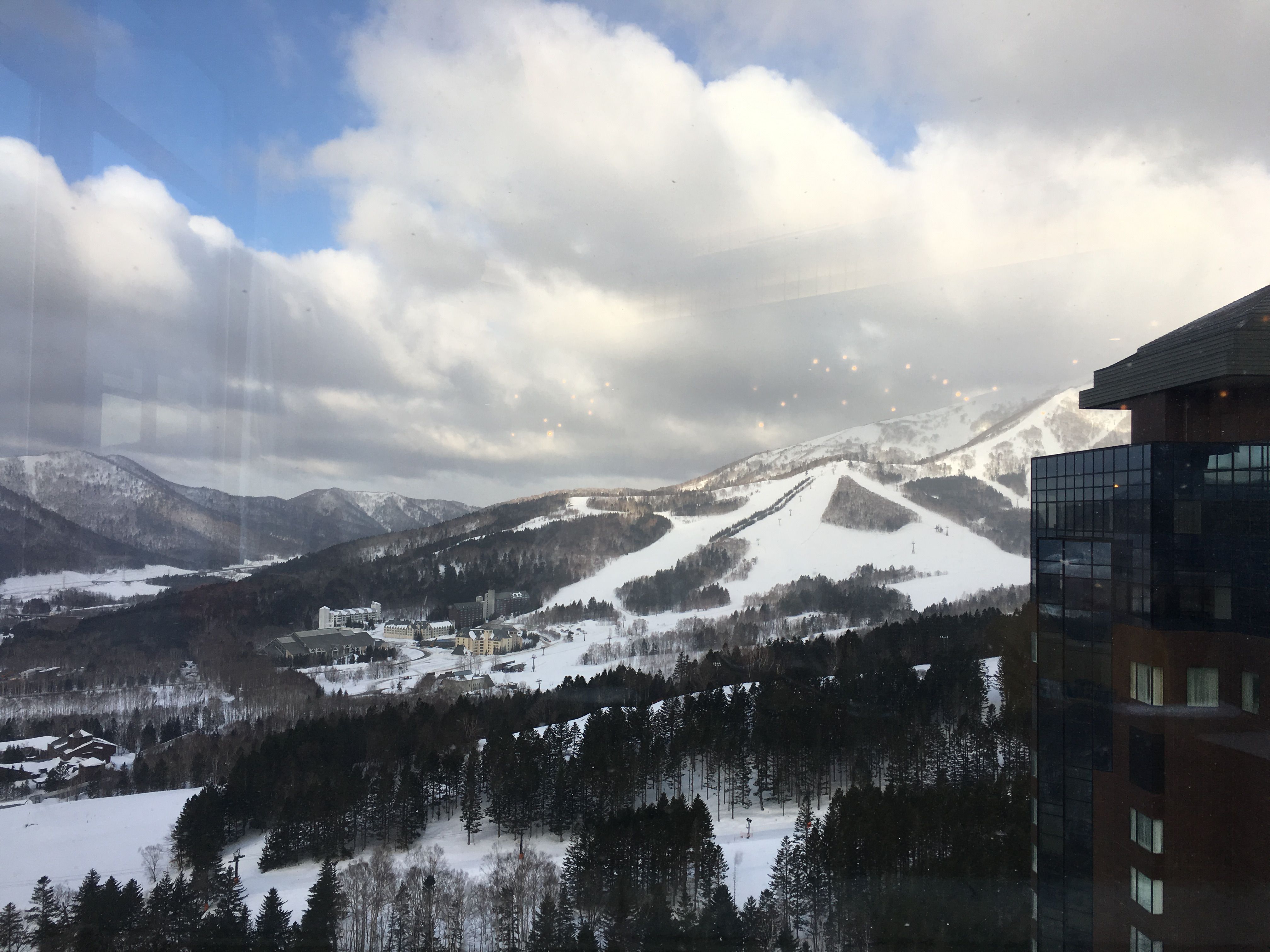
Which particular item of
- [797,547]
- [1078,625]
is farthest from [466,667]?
[1078,625]

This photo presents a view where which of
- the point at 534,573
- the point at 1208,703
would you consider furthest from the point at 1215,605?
the point at 534,573

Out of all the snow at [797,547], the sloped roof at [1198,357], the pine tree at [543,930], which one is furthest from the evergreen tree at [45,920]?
the snow at [797,547]

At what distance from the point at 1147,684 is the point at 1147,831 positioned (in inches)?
32.0

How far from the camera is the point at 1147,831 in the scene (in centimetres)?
307

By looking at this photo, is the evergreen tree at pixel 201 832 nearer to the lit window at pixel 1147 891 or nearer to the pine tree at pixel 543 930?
the pine tree at pixel 543 930

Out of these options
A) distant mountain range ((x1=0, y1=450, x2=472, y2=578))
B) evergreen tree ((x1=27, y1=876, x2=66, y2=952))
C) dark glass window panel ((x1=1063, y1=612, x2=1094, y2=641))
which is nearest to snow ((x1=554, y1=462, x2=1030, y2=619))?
distant mountain range ((x1=0, y1=450, x2=472, y2=578))

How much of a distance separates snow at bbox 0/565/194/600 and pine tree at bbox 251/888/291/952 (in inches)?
265

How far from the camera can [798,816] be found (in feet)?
19.2

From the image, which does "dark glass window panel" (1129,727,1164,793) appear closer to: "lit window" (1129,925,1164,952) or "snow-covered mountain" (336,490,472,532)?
"lit window" (1129,925,1164,952)

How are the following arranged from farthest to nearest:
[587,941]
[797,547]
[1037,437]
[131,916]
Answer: [797,547] < [1037,437] < [131,916] < [587,941]

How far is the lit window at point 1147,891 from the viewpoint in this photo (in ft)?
9.90

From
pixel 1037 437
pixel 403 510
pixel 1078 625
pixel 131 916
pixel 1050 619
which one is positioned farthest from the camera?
pixel 403 510

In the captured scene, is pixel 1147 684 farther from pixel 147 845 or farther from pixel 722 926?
pixel 147 845

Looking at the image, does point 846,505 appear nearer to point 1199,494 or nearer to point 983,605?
point 983,605
